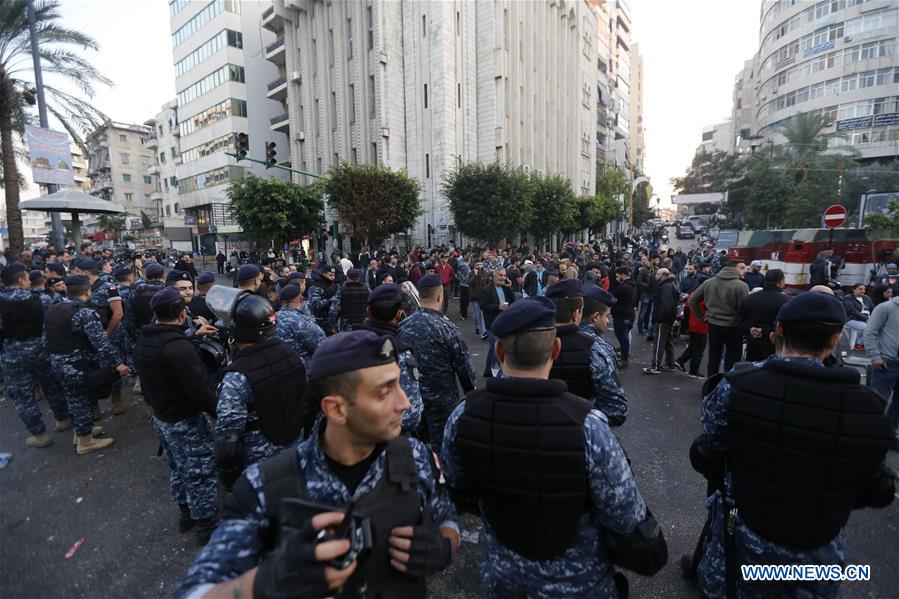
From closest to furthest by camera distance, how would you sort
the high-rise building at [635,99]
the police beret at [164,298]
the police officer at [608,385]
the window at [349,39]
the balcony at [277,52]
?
the police officer at [608,385], the police beret at [164,298], the window at [349,39], the balcony at [277,52], the high-rise building at [635,99]

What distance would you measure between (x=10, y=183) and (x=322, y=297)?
1394 centimetres

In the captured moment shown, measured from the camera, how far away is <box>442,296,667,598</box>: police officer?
1640 millimetres

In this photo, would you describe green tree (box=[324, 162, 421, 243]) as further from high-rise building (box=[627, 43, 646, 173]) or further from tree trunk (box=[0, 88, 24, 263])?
high-rise building (box=[627, 43, 646, 173])

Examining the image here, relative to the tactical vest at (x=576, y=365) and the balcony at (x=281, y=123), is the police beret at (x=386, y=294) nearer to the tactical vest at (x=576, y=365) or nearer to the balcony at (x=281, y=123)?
the tactical vest at (x=576, y=365)

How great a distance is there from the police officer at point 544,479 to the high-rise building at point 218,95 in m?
40.2

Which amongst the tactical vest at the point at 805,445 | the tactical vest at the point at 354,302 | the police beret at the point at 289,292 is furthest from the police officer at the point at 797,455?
the tactical vest at the point at 354,302

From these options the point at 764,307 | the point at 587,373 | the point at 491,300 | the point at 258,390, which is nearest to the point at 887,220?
the point at 764,307

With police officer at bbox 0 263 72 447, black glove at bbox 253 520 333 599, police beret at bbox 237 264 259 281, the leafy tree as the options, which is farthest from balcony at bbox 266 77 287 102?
black glove at bbox 253 520 333 599

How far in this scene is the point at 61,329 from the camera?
5.04 meters

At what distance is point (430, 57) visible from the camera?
28.1 m

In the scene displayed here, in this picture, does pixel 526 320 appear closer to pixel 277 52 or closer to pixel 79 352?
pixel 79 352

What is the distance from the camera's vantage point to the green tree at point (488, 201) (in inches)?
928

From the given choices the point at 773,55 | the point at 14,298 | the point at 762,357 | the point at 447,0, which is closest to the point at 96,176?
the point at 447,0

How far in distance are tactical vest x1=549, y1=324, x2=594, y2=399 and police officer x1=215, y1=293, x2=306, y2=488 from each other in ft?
6.08
